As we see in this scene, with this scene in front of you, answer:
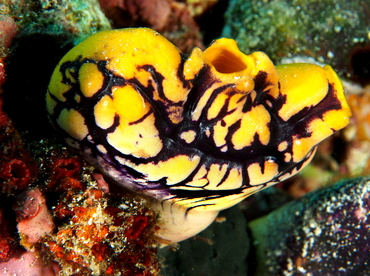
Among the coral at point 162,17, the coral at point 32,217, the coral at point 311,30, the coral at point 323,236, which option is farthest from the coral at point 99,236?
the coral at point 311,30

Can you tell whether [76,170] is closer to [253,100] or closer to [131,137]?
[131,137]

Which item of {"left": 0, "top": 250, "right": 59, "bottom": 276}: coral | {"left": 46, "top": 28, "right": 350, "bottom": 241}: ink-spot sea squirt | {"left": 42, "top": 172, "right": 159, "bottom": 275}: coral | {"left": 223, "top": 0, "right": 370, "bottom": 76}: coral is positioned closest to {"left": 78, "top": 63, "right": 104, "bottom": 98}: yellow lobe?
{"left": 46, "top": 28, "right": 350, "bottom": 241}: ink-spot sea squirt

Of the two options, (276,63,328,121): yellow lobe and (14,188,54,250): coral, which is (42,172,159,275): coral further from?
(276,63,328,121): yellow lobe

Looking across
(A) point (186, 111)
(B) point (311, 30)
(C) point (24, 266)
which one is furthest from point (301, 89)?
(B) point (311, 30)

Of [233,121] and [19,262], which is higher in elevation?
[233,121]

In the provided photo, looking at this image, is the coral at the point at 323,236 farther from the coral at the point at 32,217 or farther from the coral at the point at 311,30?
the coral at the point at 32,217

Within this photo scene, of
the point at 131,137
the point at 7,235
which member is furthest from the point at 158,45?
the point at 7,235

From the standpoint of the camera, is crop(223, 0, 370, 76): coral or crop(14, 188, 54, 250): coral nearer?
crop(14, 188, 54, 250): coral
